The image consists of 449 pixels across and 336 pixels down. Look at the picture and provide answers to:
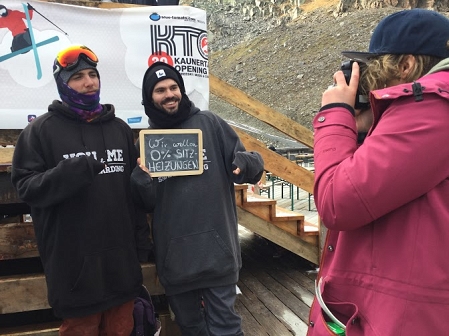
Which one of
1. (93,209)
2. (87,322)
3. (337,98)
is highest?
(337,98)

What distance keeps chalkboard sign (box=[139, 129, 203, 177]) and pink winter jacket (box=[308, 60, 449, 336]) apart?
4.18 feet

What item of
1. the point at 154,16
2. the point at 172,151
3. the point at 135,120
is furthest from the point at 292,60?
the point at 172,151

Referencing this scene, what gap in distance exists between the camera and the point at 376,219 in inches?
44.7

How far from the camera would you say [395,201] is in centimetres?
103

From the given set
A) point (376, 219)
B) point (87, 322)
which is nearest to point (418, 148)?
point (376, 219)

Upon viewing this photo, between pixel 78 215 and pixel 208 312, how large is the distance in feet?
3.42

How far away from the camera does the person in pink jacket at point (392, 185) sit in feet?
3.29

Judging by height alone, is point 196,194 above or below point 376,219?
below

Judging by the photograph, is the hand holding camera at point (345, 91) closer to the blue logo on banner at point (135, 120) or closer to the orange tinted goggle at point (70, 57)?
the orange tinted goggle at point (70, 57)

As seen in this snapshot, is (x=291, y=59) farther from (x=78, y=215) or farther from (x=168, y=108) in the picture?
(x=78, y=215)

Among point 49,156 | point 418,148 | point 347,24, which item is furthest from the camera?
point 347,24

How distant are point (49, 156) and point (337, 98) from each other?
5.46 ft

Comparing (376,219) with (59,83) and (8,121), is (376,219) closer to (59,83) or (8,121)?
(59,83)

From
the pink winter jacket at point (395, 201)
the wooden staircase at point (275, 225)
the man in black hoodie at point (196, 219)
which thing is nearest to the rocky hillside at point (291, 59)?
the wooden staircase at point (275, 225)
